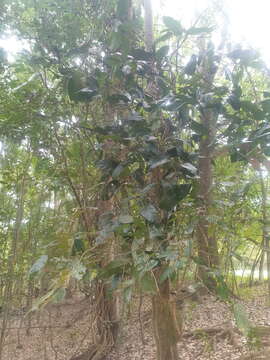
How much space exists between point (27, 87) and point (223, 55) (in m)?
1.38

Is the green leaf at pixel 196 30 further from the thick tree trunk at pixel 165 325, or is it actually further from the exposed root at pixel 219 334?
the exposed root at pixel 219 334

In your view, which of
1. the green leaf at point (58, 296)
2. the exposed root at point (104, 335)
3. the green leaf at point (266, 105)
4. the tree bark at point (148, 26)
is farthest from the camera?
the exposed root at point (104, 335)

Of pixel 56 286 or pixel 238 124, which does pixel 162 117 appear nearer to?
pixel 238 124

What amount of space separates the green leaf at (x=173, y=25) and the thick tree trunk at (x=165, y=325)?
83 cm

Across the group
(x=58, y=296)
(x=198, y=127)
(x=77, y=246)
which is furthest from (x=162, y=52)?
(x=58, y=296)

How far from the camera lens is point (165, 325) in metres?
1.06

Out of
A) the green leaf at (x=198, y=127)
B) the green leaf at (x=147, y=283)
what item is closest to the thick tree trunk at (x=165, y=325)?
the green leaf at (x=147, y=283)

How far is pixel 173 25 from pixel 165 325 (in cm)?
100

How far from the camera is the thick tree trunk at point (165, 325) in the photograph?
1059mm

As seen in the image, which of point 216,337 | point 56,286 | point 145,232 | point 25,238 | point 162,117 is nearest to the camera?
point 56,286

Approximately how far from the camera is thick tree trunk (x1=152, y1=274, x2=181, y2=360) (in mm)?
1059

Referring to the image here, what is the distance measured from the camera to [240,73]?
100cm

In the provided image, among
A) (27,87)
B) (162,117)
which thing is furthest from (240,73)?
(27,87)

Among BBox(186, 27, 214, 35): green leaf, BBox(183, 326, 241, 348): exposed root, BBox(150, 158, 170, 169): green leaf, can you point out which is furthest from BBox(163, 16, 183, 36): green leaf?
BBox(183, 326, 241, 348): exposed root
